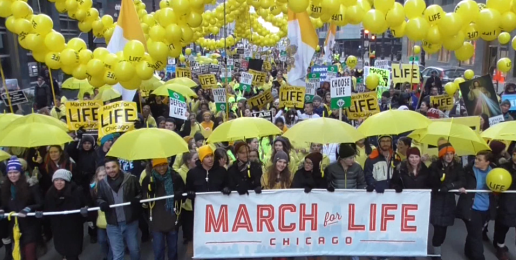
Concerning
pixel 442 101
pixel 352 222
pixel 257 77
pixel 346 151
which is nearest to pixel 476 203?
pixel 352 222

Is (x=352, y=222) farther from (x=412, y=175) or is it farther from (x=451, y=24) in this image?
(x=451, y=24)

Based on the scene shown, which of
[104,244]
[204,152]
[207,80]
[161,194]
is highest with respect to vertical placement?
[207,80]

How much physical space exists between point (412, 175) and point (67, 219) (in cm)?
392

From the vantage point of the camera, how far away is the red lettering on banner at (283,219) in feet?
17.8

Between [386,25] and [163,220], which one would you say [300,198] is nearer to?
[163,220]

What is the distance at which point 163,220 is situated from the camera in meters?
5.41

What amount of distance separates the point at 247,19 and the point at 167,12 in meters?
13.7

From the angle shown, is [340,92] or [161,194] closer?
[161,194]

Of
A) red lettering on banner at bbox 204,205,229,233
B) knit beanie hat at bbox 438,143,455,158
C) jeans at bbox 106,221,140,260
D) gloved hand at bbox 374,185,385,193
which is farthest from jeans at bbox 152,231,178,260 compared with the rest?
knit beanie hat at bbox 438,143,455,158

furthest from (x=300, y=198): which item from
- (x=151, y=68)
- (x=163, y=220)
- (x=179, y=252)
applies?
Result: (x=151, y=68)

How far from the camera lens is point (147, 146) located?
5.16 m

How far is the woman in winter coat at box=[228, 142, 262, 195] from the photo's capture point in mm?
5707

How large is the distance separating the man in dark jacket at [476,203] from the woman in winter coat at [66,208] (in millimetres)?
4340

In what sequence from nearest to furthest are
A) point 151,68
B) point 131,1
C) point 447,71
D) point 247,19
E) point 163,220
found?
point 163,220 < point 151,68 < point 131,1 < point 247,19 < point 447,71
